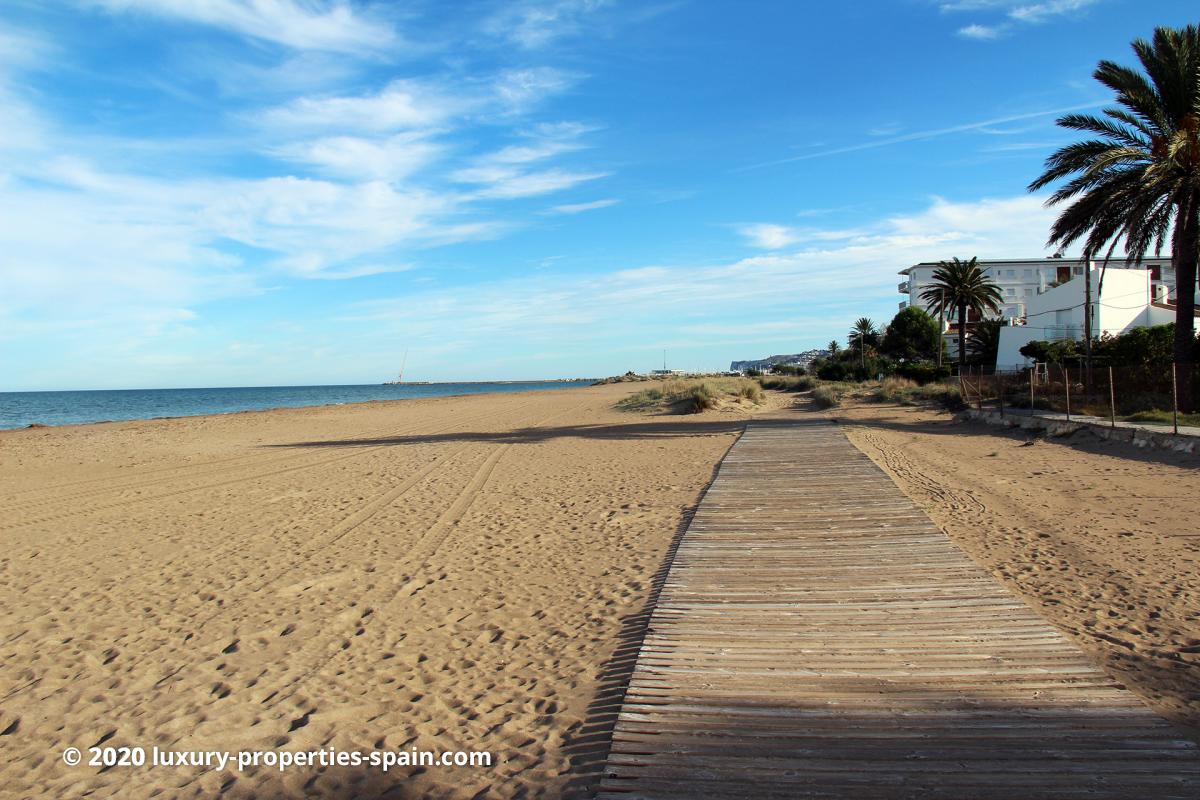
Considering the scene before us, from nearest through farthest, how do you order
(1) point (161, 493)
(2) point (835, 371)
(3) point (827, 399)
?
(1) point (161, 493)
(3) point (827, 399)
(2) point (835, 371)

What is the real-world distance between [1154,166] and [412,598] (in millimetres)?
18014

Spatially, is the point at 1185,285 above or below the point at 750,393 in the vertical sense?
above

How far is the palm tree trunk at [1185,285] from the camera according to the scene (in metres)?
16.9

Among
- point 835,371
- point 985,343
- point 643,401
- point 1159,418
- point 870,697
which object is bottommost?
point 870,697

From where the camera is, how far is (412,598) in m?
6.55

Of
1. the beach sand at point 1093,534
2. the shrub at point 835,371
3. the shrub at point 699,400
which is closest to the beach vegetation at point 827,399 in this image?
the shrub at point 699,400

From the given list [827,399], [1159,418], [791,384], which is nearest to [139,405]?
[791,384]

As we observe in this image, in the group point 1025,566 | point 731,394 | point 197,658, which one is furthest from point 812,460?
point 731,394

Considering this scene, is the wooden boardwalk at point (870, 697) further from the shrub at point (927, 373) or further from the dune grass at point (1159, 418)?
the shrub at point (927, 373)

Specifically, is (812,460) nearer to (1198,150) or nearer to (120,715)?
(120,715)

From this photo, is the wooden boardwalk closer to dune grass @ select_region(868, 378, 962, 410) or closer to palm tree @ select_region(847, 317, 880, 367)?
dune grass @ select_region(868, 378, 962, 410)

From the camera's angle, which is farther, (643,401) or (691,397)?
(643,401)

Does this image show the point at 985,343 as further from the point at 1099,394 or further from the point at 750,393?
the point at 1099,394

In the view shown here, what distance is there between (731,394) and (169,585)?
28.2m
